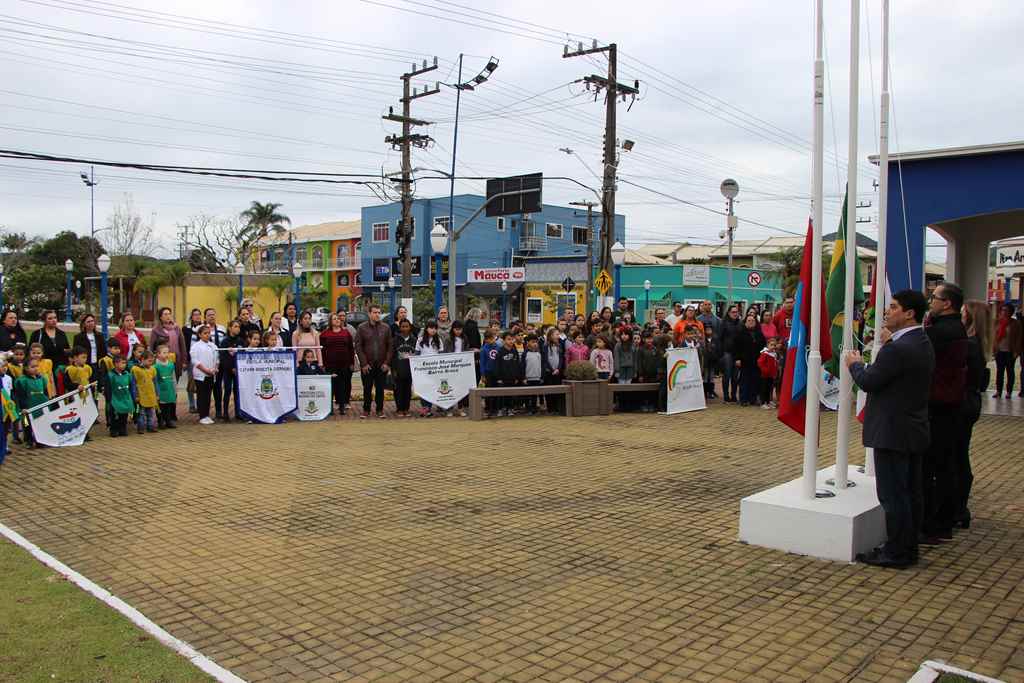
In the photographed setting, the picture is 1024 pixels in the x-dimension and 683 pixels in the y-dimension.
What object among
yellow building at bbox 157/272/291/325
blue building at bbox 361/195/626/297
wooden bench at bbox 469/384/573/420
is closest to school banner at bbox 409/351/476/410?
wooden bench at bbox 469/384/573/420

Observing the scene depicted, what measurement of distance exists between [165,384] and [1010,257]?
24.2 meters

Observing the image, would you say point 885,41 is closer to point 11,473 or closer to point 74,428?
point 11,473

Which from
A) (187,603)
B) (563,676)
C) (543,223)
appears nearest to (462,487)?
(187,603)

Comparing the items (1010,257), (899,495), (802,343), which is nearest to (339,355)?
(802,343)

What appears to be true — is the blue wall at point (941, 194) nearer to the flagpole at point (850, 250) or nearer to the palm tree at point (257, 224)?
the flagpole at point (850, 250)

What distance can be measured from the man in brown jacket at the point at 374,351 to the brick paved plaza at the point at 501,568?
3.83m

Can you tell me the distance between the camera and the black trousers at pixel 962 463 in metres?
6.79

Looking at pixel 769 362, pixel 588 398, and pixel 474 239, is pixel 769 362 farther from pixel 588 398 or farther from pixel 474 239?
pixel 474 239

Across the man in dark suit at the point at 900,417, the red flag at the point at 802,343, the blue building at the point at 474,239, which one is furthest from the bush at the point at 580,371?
the blue building at the point at 474,239

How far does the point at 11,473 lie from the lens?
9.54 metres

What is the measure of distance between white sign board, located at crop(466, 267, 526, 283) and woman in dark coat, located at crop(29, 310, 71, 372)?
133 feet

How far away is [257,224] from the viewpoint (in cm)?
6994

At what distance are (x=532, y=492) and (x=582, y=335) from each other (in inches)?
301

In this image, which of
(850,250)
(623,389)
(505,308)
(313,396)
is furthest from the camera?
(505,308)
